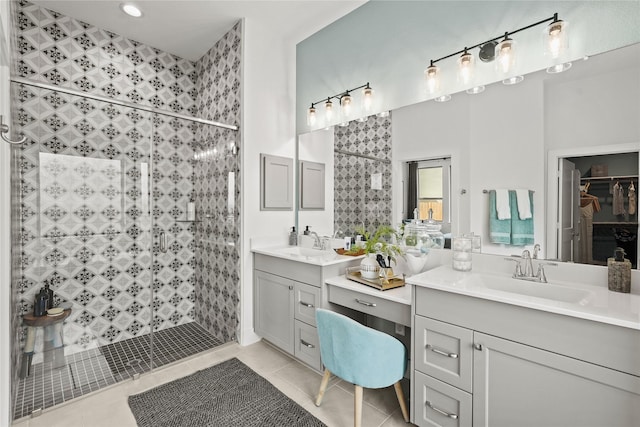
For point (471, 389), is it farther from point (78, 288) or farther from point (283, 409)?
point (78, 288)

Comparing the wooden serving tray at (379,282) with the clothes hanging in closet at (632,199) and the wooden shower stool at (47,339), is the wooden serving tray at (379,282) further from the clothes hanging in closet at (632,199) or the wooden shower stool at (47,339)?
the wooden shower stool at (47,339)

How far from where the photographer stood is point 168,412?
182 centimetres

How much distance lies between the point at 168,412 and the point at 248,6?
308 cm

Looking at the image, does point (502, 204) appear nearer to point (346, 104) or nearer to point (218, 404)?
point (346, 104)

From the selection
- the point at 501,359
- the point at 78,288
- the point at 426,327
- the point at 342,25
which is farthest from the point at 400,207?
the point at 78,288

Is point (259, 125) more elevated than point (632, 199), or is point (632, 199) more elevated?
point (259, 125)

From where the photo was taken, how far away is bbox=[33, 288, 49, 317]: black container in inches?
75.2

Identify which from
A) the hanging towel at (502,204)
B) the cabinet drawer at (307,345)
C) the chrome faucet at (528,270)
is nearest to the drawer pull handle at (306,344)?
the cabinet drawer at (307,345)

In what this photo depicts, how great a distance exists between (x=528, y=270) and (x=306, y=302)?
56.4 inches

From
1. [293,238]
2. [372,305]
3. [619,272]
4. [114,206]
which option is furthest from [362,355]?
[114,206]

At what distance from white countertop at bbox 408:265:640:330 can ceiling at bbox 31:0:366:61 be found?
2.25m

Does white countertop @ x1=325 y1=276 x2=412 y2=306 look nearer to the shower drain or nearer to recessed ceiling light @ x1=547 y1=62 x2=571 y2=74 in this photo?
recessed ceiling light @ x1=547 y1=62 x2=571 y2=74

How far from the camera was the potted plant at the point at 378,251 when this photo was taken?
1.99 m

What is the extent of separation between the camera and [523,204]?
1679 mm
